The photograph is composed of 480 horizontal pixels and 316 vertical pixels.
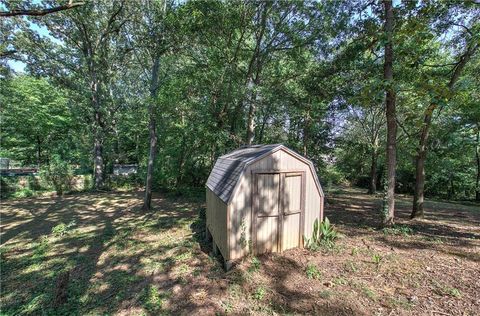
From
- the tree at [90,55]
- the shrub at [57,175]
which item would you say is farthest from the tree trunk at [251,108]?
the shrub at [57,175]

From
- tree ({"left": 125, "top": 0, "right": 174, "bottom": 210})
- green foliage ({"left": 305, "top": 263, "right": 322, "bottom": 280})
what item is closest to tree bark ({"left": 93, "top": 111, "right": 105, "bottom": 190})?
tree ({"left": 125, "top": 0, "right": 174, "bottom": 210})

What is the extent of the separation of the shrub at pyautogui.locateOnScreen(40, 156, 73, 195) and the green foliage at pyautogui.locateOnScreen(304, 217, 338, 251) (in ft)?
50.3

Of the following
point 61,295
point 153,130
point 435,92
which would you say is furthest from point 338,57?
point 61,295

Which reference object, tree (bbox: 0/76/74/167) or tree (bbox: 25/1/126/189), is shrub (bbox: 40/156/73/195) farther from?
tree (bbox: 0/76/74/167)

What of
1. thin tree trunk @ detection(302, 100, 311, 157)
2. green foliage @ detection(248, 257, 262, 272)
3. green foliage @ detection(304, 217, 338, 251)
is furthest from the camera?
thin tree trunk @ detection(302, 100, 311, 157)

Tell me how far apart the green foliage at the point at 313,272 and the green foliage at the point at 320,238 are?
0.81m

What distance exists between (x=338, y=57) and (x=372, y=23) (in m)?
1.35

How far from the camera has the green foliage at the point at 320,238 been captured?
5.38 metres

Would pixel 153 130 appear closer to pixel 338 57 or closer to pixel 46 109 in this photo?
pixel 338 57

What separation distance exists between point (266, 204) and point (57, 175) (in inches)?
598

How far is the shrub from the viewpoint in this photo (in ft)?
45.9

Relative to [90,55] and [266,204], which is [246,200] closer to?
[266,204]

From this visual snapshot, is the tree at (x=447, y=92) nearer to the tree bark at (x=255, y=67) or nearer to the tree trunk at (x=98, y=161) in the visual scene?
the tree bark at (x=255, y=67)

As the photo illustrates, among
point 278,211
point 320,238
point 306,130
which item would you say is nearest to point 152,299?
point 278,211
